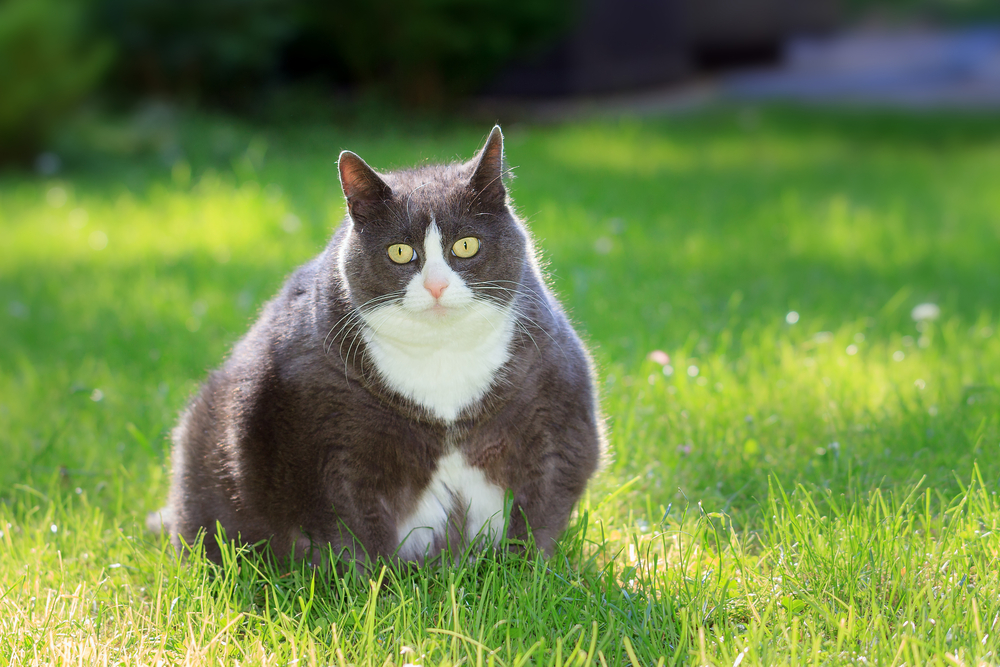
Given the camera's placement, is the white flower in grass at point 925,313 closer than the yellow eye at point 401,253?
No

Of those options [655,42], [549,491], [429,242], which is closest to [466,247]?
[429,242]

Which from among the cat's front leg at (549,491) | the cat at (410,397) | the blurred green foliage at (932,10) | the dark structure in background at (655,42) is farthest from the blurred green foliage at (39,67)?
the blurred green foliage at (932,10)

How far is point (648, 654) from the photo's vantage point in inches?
71.9

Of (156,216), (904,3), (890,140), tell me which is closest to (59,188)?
(156,216)

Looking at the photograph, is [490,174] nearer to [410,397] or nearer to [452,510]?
[410,397]

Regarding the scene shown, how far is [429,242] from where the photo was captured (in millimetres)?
2002

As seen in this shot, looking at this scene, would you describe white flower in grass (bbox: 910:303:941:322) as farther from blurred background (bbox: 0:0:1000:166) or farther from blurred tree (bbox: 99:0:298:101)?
blurred tree (bbox: 99:0:298:101)

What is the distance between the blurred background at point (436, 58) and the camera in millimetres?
7266

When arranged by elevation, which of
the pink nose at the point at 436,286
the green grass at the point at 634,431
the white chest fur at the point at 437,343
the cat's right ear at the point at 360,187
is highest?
the cat's right ear at the point at 360,187

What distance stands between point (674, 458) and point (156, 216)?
3818mm

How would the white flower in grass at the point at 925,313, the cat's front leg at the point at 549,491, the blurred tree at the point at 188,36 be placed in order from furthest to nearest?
the blurred tree at the point at 188,36, the white flower in grass at the point at 925,313, the cat's front leg at the point at 549,491

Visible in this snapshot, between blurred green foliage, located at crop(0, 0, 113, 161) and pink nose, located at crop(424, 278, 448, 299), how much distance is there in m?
6.16

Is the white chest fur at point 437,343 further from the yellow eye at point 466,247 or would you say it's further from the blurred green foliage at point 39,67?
the blurred green foliage at point 39,67

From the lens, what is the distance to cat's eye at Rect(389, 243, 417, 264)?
201 centimetres
